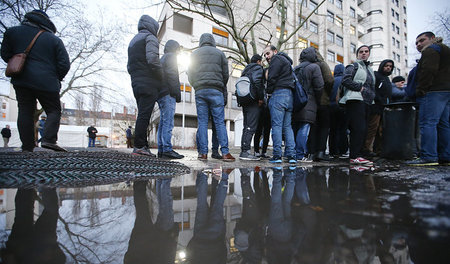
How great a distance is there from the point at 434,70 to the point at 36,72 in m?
5.51

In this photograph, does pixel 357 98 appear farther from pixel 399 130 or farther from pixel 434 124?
pixel 399 130

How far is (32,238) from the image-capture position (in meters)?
0.58

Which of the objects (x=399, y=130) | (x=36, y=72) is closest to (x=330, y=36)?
(x=399, y=130)

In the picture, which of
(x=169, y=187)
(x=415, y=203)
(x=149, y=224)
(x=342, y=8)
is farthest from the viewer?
(x=342, y=8)

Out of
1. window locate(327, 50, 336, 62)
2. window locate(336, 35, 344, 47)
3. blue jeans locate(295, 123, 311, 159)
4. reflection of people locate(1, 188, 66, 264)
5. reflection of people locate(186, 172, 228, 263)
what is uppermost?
window locate(336, 35, 344, 47)

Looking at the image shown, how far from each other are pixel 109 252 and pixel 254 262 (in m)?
0.37

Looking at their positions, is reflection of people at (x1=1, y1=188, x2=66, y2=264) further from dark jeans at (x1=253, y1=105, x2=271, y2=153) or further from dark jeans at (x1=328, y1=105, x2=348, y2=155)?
dark jeans at (x1=328, y1=105, x2=348, y2=155)

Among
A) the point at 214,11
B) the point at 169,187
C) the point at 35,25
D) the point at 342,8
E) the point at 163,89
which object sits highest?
the point at 342,8

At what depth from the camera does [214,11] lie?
68.5 ft

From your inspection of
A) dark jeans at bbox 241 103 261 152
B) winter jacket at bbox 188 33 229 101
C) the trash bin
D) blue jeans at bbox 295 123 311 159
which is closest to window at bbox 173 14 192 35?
winter jacket at bbox 188 33 229 101

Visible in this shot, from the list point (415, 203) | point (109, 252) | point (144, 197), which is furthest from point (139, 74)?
point (415, 203)

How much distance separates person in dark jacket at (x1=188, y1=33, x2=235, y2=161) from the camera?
11.7 ft

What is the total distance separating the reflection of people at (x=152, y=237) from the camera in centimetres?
52

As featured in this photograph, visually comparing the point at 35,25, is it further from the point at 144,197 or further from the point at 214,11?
the point at 214,11
